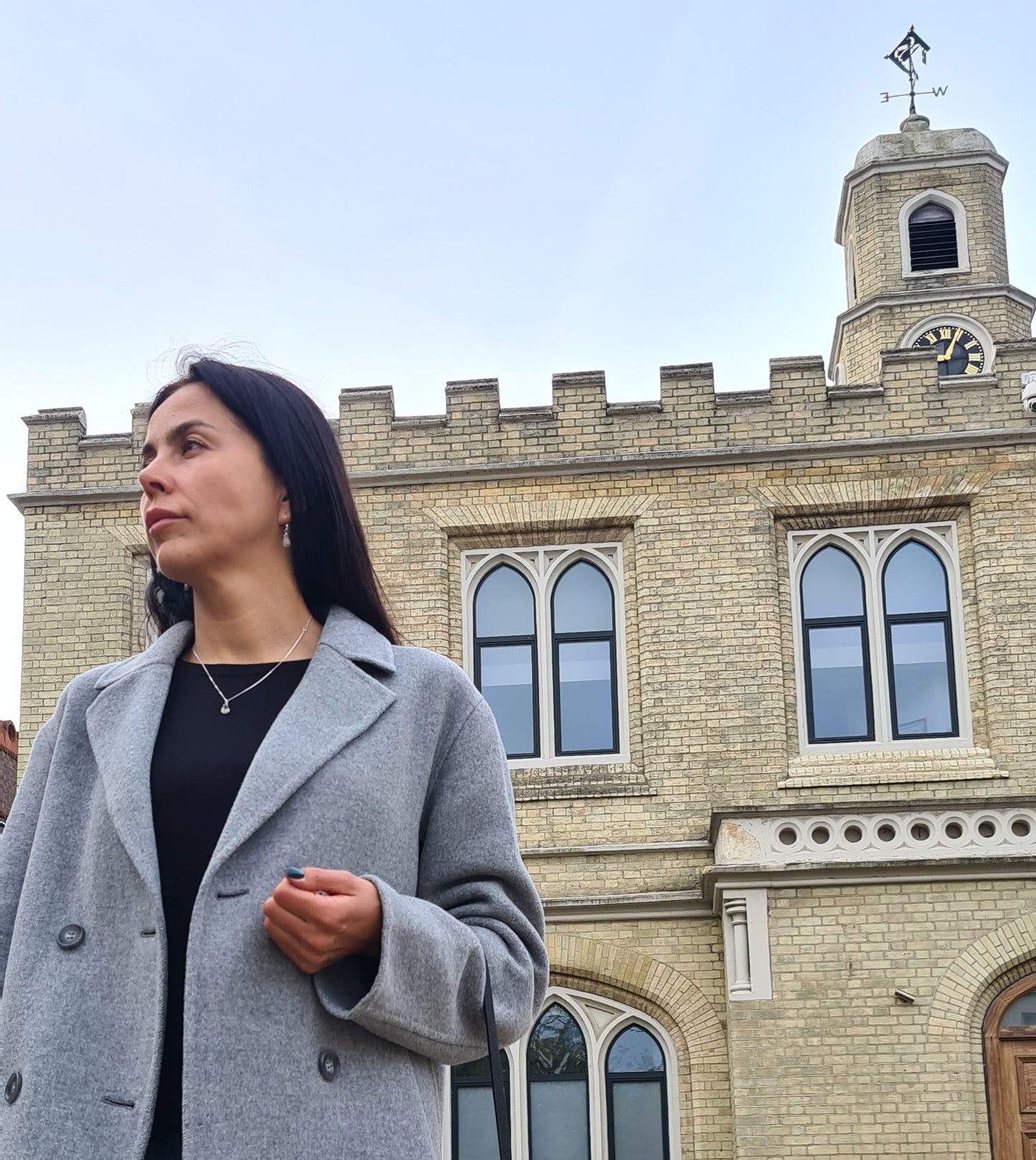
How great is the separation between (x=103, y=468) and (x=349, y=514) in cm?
1633

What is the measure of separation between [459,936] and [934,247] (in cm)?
3589

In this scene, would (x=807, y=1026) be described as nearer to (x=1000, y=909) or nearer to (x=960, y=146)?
(x=1000, y=909)

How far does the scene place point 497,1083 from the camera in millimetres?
2287

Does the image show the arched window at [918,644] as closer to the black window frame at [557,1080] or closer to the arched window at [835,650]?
the arched window at [835,650]

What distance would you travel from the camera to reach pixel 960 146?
3569 centimetres

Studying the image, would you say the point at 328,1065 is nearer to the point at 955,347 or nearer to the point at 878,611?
the point at 878,611

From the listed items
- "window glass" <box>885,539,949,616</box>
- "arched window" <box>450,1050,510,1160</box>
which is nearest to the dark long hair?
"arched window" <box>450,1050,510,1160</box>

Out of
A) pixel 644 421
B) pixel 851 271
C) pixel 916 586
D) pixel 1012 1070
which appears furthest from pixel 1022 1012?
pixel 851 271

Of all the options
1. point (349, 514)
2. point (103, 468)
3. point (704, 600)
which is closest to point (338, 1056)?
point (349, 514)

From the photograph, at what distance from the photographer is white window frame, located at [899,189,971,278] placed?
35375mm

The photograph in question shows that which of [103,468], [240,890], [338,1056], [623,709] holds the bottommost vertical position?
[338,1056]

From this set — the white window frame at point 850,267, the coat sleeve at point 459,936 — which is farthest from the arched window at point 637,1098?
the white window frame at point 850,267

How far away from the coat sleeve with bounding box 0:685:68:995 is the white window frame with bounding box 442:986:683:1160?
46.7ft

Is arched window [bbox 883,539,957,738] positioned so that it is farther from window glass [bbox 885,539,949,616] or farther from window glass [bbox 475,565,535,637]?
window glass [bbox 475,565,535,637]
